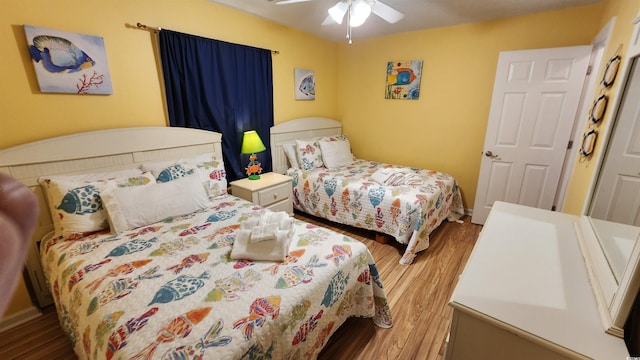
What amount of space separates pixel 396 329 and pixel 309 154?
2149 mm

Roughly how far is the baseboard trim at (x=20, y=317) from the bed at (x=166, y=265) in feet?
0.33

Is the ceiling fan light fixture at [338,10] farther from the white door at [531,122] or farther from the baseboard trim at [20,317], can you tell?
the baseboard trim at [20,317]

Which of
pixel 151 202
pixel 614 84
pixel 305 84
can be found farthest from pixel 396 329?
pixel 305 84

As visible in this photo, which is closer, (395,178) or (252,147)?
(252,147)

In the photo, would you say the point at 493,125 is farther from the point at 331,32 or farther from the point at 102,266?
the point at 102,266

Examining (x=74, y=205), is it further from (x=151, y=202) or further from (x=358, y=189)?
(x=358, y=189)

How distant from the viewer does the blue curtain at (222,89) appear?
2.39 meters

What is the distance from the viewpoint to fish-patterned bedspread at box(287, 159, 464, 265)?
255cm

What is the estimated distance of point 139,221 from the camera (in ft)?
6.22

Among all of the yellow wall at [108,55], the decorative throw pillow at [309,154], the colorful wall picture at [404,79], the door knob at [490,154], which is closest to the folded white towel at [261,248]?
the yellow wall at [108,55]

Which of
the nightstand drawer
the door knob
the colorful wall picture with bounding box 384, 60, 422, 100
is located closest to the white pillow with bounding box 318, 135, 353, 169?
the nightstand drawer

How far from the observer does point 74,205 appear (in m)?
1.76

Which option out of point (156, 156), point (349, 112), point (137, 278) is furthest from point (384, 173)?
point (137, 278)

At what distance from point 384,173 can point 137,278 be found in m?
2.39
